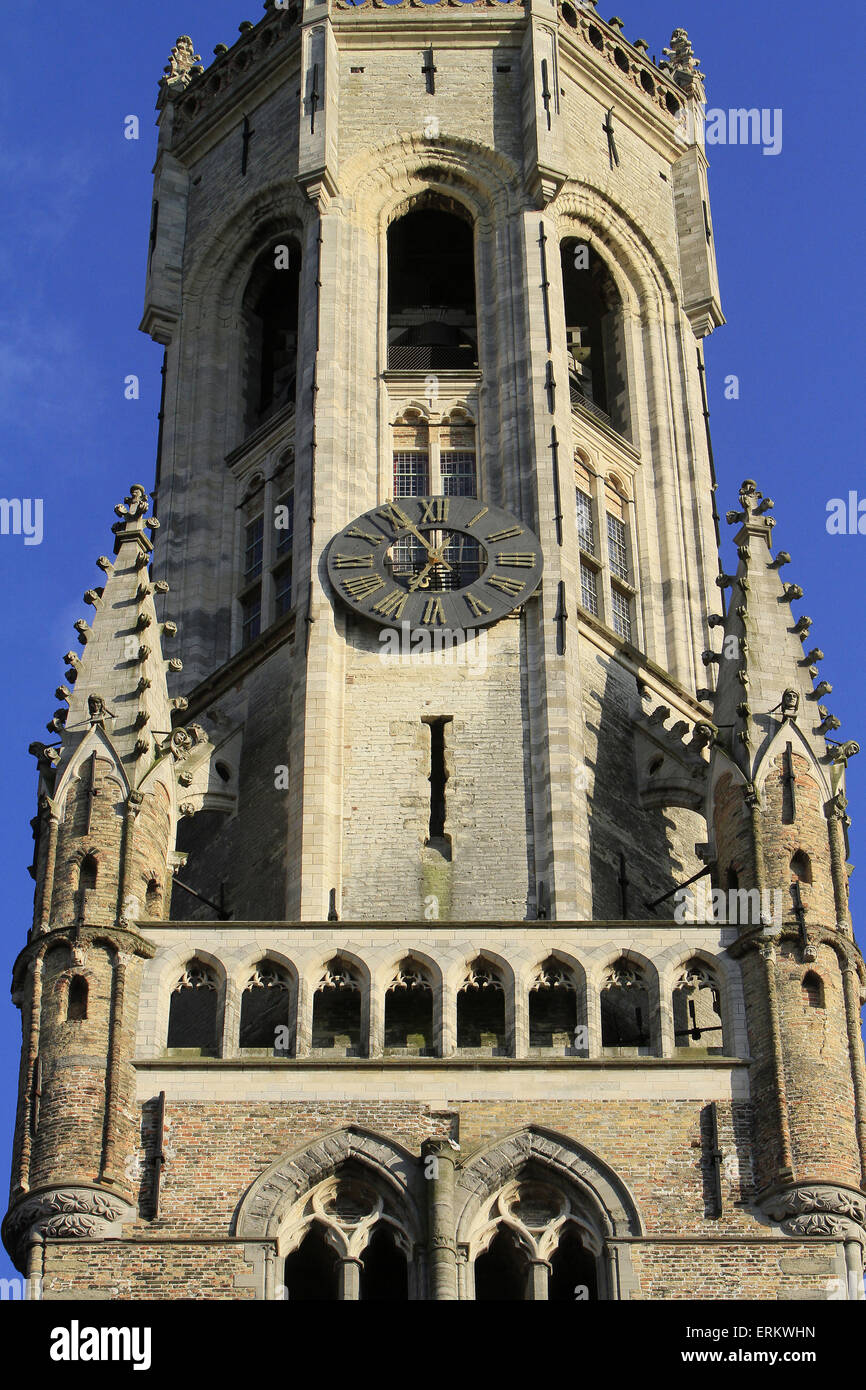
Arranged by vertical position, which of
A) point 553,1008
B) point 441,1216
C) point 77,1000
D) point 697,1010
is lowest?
point 441,1216

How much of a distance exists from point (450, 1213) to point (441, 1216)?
13cm

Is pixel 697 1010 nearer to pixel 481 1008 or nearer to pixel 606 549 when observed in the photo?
pixel 481 1008

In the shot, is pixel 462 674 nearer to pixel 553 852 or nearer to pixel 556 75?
pixel 553 852

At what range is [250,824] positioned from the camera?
41.8 metres

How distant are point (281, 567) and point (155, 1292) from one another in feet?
45.5

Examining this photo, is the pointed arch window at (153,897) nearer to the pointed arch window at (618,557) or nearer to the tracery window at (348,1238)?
the tracery window at (348,1238)

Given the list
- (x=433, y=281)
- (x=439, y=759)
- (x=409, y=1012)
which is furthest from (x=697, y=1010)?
(x=433, y=281)

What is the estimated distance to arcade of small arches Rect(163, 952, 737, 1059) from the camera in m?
36.3

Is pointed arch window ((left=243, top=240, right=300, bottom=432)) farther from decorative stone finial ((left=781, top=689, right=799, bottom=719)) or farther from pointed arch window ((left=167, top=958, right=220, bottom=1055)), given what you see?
decorative stone finial ((left=781, top=689, right=799, bottom=719))

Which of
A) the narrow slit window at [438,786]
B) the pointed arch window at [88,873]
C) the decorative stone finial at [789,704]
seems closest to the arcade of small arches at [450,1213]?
the pointed arch window at [88,873]

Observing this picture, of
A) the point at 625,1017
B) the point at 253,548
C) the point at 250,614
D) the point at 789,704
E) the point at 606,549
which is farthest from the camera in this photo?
the point at 253,548

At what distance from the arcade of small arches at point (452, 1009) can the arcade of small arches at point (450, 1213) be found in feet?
4.48

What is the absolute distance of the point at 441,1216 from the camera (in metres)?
34.3
